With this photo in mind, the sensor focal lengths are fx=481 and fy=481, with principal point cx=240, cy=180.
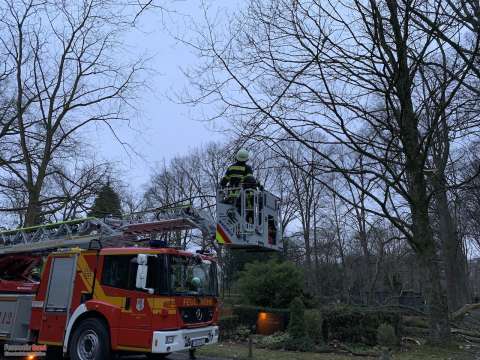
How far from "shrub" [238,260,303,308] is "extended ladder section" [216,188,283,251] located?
1285 centimetres

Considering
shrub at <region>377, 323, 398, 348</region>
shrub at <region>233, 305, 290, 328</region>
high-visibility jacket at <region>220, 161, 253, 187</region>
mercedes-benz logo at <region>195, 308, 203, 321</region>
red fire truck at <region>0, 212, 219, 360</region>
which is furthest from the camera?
shrub at <region>233, 305, 290, 328</region>

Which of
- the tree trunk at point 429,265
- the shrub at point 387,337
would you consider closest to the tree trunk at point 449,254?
the tree trunk at point 429,265

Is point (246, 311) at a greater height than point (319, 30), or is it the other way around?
point (319, 30)

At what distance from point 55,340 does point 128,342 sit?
215cm

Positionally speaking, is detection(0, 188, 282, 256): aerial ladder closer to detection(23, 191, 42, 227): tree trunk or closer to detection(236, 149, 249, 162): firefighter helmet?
detection(236, 149, 249, 162): firefighter helmet

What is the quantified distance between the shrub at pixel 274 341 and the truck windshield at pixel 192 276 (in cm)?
606

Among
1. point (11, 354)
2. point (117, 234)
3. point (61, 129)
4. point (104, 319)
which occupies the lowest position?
point (11, 354)

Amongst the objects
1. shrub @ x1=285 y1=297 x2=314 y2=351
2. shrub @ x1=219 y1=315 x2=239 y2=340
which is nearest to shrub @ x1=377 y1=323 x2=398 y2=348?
shrub @ x1=285 y1=297 x2=314 y2=351

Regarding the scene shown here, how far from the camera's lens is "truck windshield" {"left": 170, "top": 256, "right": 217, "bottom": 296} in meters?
9.99

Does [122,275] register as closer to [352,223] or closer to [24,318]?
[24,318]

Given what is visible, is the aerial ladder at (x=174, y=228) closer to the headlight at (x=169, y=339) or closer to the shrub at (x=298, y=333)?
the headlight at (x=169, y=339)

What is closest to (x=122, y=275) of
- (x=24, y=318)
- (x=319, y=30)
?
(x=24, y=318)

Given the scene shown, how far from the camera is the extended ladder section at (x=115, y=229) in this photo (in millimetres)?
10664

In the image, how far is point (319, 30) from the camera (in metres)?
11.3
